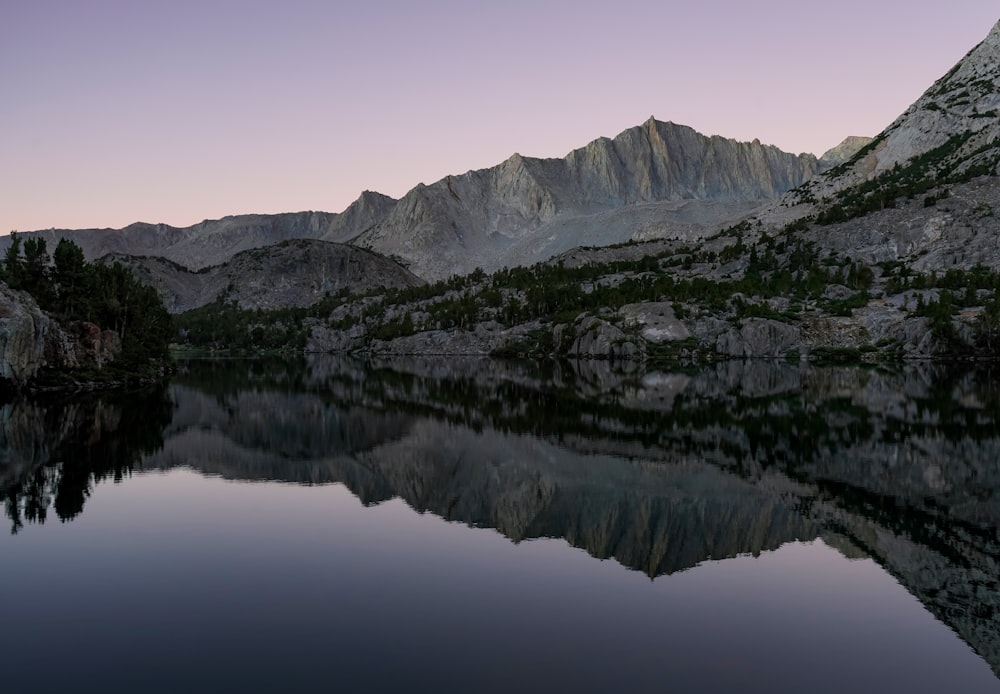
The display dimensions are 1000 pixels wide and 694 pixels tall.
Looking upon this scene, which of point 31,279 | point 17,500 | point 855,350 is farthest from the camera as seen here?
point 855,350

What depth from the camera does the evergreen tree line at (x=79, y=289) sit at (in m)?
102

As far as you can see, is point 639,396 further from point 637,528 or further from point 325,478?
point 637,528

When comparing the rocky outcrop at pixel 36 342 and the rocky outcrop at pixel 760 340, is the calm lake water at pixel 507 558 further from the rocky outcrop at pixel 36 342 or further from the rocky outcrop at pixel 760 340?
the rocky outcrop at pixel 760 340

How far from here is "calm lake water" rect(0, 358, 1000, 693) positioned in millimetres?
16703

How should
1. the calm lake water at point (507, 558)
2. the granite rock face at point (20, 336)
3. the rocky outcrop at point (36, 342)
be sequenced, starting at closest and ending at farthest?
the calm lake water at point (507, 558) → the granite rock face at point (20, 336) → the rocky outcrop at point (36, 342)

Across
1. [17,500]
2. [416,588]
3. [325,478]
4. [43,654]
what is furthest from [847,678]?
[17,500]

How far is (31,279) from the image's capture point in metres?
103

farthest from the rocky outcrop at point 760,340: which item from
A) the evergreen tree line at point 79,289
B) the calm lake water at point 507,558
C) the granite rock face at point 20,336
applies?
the granite rock face at point 20,336

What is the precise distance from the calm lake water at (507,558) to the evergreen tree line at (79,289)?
5327cm

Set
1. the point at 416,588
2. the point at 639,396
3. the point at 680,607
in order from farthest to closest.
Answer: the point at 639,396
the point at 416,588
the point at 680,607

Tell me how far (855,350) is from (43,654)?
179m

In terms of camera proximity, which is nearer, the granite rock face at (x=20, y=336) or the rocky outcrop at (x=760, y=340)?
the granite rock face at (x=20, y=336)

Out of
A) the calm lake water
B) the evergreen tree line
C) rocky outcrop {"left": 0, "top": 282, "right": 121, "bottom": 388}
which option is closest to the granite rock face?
rocky outcrop {"left": 0, "top": 282, "right": 121, "bottom": 388}

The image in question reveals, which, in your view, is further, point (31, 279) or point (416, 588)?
point (31, 279)
